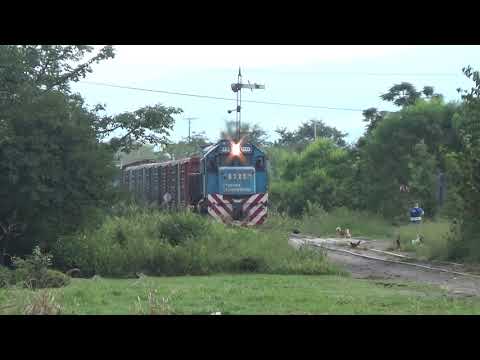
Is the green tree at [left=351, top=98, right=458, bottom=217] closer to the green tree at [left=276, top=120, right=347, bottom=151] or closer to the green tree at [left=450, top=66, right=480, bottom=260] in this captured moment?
the green tree at [left=450, top=66, right=480, bottom=260]

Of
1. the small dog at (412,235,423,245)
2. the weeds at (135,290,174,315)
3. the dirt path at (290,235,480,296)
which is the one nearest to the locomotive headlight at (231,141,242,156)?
the dirt path at (290,235,480,296)

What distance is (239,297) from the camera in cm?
1321

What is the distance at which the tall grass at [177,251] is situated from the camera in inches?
716

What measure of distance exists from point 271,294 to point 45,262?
180 inches

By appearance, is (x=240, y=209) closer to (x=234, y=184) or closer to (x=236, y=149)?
(x=234, y=184)

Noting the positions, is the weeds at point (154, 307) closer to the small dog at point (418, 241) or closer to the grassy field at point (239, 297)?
the grassy field at point (239, 297)

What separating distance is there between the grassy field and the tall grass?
124cm

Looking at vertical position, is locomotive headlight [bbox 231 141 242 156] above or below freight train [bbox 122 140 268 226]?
above

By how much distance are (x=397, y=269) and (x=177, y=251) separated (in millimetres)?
5409

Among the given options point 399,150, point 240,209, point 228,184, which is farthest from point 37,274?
point 399,150

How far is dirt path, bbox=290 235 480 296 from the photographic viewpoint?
16.6 m

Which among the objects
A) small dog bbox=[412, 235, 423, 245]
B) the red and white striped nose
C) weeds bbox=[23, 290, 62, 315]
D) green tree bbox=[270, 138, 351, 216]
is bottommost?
weeds bbox=[23, 290, 62, 315]
